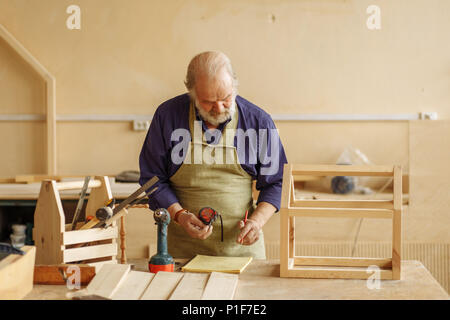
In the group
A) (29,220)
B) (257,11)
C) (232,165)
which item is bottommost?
(29,220)

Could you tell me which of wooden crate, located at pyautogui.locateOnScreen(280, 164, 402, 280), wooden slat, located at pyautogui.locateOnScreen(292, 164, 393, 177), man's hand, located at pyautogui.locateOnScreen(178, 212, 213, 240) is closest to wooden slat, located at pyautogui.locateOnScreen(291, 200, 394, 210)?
wooden crate, located at pyautogui.locateOnScreen(280, 164, 402, 280)

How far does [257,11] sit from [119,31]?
1.13m

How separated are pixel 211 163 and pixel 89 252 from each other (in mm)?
743

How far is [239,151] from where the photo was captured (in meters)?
2.29

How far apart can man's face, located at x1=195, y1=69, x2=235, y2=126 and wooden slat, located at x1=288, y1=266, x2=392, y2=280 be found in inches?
29.7

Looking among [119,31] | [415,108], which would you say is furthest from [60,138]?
[415,108]

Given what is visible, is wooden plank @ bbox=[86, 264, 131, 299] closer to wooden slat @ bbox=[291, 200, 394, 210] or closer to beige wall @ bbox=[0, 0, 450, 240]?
wooden slat @ bbox=[291, 200, 394, 210]

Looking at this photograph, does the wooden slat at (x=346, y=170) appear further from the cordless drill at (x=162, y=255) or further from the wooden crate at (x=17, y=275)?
the wooden crate at (x=17, y=275)

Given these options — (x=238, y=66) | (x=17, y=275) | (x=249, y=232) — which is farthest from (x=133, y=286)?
(x=238, y=66)

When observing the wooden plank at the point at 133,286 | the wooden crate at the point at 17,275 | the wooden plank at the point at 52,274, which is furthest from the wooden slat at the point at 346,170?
the wooden crate at the point at 17,275

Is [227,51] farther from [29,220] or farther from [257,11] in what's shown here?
[29,220]

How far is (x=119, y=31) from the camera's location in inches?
168

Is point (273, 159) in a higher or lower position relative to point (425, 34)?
lower

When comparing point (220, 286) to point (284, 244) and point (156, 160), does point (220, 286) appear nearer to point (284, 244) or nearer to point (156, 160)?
point (284, 244)
